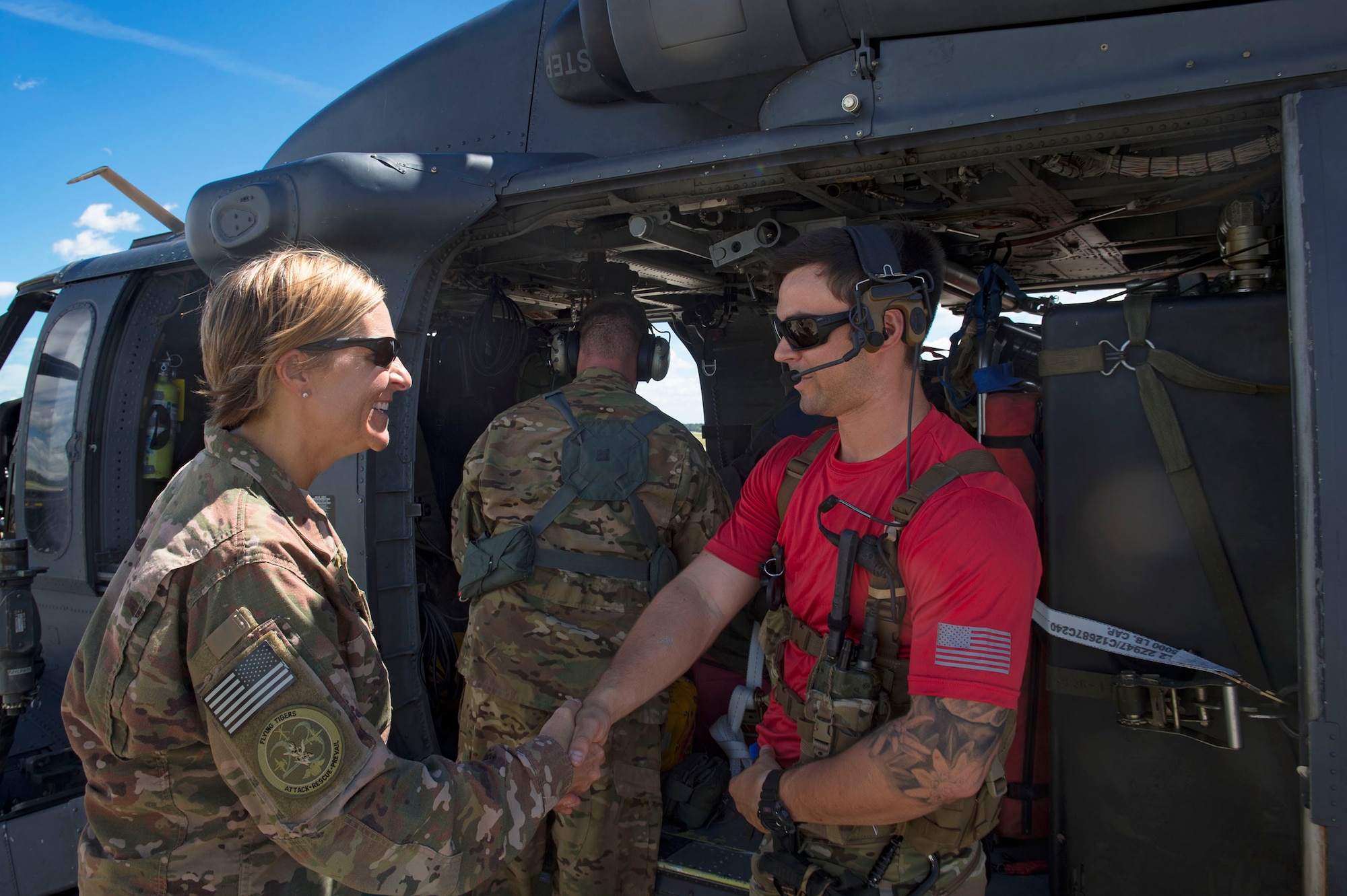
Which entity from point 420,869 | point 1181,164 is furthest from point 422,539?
point 1181,164

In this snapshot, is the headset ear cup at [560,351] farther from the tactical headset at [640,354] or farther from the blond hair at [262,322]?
the blond hair at [262,322]

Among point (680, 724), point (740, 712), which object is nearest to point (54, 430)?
point (680, 724)

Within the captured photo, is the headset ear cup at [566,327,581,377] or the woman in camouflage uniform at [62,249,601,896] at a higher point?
the headset ear cup at [566,327,581,377]

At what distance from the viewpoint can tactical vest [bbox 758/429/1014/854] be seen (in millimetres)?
1563

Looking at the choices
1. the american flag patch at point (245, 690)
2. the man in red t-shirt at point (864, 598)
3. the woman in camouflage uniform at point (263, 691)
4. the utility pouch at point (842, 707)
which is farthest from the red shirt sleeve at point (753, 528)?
the american flag patch at point (245, 690)

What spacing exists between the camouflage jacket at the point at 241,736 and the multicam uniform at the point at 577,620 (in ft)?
4.48

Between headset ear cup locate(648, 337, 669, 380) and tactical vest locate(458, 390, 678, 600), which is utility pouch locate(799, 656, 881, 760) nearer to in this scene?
tactical vest locate(458, 390, 678, 600)

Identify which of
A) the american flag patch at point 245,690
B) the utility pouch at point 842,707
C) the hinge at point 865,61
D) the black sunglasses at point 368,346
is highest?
the hinge at point 865,61

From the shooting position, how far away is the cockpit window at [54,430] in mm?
4047

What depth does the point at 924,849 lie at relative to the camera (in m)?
1.58

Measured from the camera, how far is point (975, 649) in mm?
1419

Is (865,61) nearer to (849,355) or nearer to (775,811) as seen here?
(849,355)

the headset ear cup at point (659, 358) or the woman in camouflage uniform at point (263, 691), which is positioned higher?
the headset ear cup at point (659, 358)

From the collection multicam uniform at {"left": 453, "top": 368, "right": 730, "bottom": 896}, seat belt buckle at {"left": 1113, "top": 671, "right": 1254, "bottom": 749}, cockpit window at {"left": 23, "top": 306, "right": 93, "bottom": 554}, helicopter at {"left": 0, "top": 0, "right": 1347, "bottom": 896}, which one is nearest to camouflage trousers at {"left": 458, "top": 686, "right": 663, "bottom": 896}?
multicam uniform at {"left": 453, "top": 368, "right": 730, "bottom": 896}
